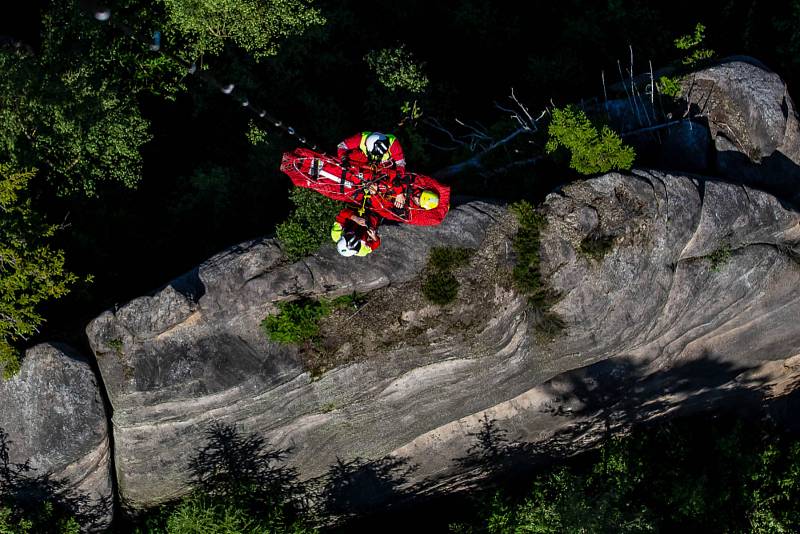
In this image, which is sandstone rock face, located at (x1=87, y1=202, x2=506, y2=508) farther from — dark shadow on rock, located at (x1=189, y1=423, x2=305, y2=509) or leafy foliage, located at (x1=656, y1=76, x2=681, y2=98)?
leafy foliage, located at (x1=656, y1=76, x2=681, y2=98)

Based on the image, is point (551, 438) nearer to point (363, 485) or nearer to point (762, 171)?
point (363, 485)

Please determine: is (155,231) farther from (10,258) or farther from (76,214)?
(10,258)

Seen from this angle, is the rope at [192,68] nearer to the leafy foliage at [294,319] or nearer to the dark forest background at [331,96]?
the dark forest background at [331,96]

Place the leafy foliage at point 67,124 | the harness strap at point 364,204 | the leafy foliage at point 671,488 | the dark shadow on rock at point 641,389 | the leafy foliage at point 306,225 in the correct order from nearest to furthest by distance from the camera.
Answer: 1. the leafy foliage at point 67,124
2. the leafy foliage at point 306,225
3. the harness strap at point 364,204
4. the leafy foliage at point 671,488
5. the dark shadow on rock at point 641,389

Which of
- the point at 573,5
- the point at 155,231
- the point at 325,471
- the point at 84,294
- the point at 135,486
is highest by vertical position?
the point at 573,5

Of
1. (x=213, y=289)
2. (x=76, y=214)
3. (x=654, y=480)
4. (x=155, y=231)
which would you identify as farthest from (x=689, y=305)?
(x=76, y=214)

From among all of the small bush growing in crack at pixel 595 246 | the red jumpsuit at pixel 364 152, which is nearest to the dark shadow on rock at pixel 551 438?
the small bush growing in crack at pixel 595 246
